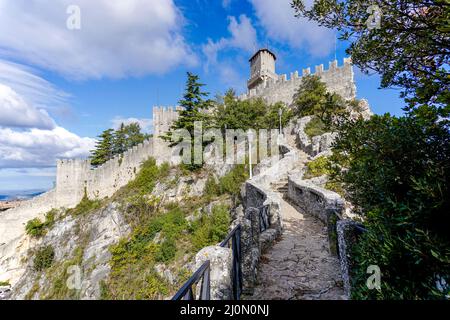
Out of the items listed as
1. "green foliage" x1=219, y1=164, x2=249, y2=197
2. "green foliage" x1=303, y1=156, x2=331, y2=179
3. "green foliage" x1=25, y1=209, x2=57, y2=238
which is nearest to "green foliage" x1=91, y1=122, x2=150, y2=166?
"green foliage" x1=25, y1=209, x2=57, y2=238

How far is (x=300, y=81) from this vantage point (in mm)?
24109

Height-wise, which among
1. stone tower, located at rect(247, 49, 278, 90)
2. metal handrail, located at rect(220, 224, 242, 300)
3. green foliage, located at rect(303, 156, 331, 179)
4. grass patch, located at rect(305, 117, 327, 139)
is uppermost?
stone tower, located at rect(247, 49, 278, 90)

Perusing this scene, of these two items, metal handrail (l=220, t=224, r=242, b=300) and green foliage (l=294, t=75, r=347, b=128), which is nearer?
metal handrail (l=220, t=224, r=242, b=300)

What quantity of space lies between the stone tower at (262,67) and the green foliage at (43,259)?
30772 millimetres

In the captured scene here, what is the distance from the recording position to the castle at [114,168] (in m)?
22.2

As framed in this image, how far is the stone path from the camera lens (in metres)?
3.69

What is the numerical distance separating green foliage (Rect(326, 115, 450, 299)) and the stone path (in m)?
1.93

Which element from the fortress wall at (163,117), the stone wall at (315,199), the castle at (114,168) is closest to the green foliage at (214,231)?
the stone wall at (315,199)

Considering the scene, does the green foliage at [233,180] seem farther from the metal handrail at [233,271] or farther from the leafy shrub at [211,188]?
the metal handrail at [233,271]

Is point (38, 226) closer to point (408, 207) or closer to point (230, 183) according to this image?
point (230, 183)

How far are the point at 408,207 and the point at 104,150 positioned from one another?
31.7 metres

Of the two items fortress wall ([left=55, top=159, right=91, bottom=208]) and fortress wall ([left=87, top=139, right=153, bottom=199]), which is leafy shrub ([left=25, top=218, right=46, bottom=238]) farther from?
fortress wall ([left=87, top=139, right=153, bottom=199])
